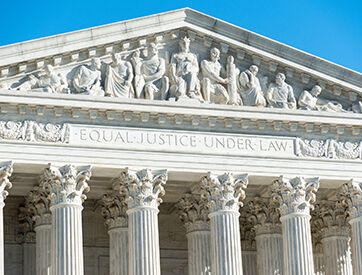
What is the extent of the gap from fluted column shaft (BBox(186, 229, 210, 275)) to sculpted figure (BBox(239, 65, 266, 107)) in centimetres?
590

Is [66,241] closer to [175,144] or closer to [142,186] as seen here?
[142,186]

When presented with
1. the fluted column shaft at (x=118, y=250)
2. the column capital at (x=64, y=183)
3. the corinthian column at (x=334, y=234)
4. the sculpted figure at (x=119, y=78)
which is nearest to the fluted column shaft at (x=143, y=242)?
the fluted column shaft at (x=118, y=250)

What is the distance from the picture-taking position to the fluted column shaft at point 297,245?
153 feet

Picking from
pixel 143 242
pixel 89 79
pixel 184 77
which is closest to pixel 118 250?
pixel 143 242

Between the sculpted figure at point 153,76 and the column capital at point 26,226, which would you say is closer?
the sculpted figure at point 153,76

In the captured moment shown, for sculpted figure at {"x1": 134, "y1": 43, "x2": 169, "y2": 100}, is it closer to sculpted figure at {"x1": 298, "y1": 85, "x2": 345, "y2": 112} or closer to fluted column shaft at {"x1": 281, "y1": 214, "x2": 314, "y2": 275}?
sculpted figure at {"x1": 298, "y1": 85, "x2": 345, "y2": 112}

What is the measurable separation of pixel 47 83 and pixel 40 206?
5.56 meters

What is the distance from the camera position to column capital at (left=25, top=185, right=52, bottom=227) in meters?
47.2

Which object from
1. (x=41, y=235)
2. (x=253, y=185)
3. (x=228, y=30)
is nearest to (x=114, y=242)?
(x=41, y=235)

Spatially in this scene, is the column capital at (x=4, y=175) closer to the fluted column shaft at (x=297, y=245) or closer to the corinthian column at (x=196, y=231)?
the corinthian column at (x=196, y=231)

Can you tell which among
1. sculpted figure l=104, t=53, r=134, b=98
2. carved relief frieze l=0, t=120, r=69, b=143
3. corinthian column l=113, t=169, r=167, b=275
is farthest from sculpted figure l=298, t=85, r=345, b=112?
carved relief frieze l=0, t=120, r=69, b=143

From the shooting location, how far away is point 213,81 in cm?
4769

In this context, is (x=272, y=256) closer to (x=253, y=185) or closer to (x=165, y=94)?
(x=253, y=185)

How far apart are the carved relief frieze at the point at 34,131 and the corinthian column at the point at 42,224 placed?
2.20 m
